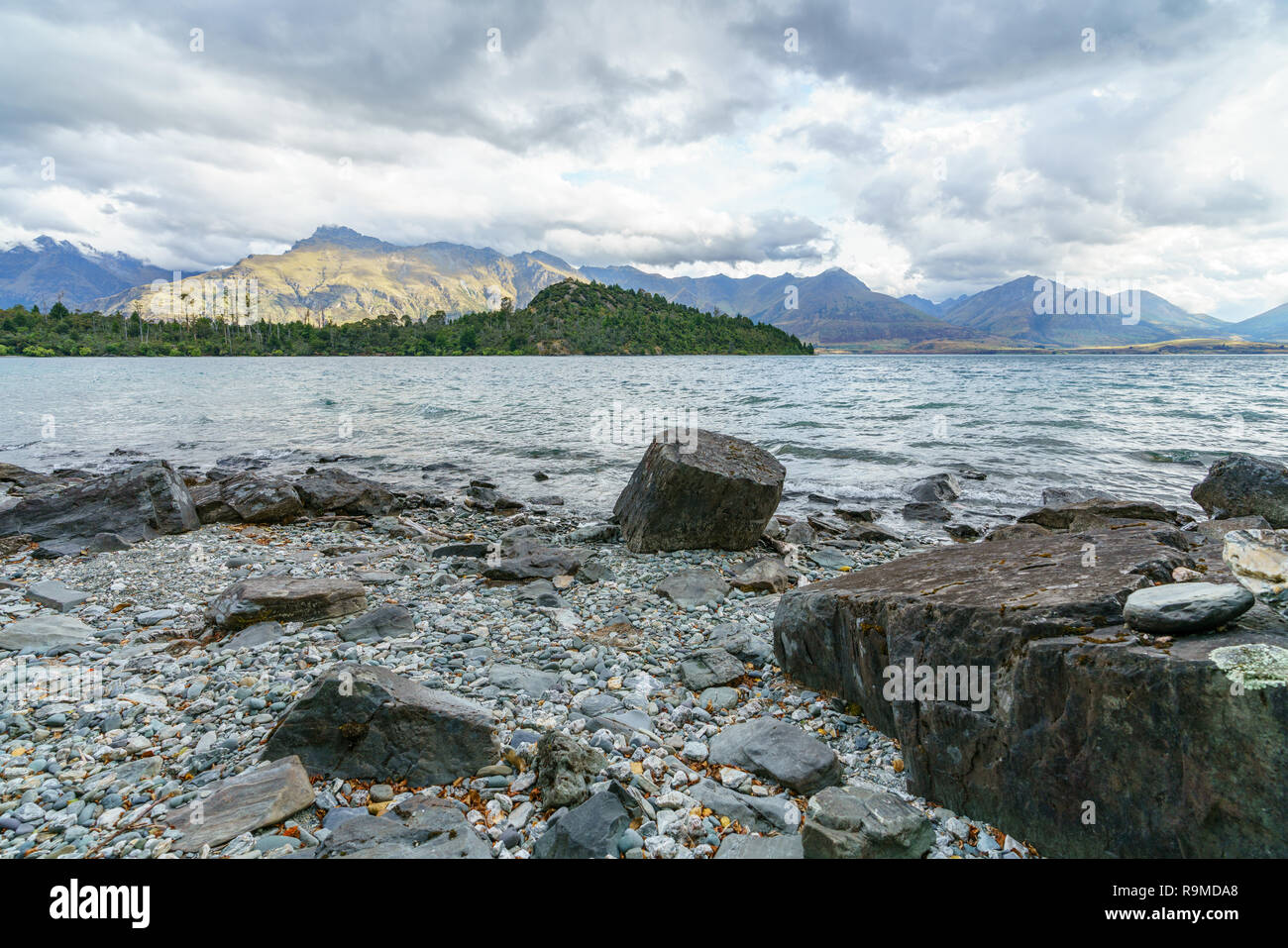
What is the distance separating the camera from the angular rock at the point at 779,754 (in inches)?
198

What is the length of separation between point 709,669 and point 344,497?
43.9 feet

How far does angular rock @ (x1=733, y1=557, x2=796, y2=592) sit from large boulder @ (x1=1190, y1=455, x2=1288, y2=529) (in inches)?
580

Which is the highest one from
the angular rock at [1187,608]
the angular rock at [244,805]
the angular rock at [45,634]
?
the angular rock at [1187,608]

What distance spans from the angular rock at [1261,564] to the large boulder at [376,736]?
226 inches

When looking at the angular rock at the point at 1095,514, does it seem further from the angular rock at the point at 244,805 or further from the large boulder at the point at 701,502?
the angular rock at the point at 244,805

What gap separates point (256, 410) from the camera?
1813 inches

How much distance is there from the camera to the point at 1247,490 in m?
16.9

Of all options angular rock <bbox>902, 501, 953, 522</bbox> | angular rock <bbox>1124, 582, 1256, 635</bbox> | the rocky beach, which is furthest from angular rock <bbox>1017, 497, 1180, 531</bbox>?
angular rock <bbox>1124, 582, 1256, 635</bbox>

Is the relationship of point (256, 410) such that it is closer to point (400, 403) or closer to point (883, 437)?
point (400, 403)

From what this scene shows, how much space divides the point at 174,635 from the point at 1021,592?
32.6 ft

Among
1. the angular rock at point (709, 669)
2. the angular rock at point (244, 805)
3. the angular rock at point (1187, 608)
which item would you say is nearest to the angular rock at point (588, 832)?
the angular rock at point (244, 805)

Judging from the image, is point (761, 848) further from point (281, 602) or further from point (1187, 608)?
point (281, 602)
